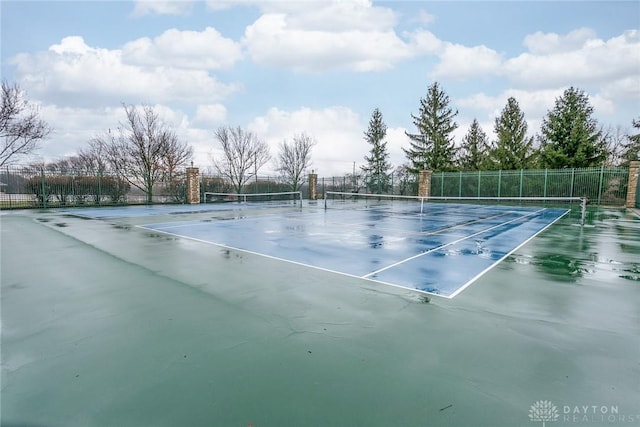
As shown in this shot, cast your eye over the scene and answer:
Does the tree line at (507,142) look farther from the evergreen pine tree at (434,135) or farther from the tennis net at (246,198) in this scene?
the tennis net at (246,198)

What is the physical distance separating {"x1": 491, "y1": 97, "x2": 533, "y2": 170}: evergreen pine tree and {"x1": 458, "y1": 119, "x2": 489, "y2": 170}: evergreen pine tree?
5.73 metres

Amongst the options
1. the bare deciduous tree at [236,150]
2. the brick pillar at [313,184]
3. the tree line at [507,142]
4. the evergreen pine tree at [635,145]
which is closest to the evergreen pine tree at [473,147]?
the tree line at [507,142]

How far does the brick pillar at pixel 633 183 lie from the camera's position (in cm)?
2020

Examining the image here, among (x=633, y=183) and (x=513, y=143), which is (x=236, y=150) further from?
(x=633, y=183)

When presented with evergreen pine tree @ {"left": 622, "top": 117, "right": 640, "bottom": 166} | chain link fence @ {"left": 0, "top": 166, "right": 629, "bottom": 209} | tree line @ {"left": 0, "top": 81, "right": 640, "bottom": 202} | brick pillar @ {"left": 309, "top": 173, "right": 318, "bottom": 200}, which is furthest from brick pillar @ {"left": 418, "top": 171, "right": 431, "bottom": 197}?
evergreen pine tree @ {"left": 622, "top": 117, "right": 640, "bottom": 166}

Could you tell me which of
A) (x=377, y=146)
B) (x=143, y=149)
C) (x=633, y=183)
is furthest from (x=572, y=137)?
(x=143, y=149)

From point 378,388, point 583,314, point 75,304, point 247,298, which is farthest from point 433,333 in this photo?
point 75,304

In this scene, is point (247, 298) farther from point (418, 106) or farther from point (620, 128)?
point (620, 128)

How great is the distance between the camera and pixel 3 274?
5.57m

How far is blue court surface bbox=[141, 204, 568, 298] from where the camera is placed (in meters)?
5.61

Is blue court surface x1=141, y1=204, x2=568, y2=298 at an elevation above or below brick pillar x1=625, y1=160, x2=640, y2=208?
below

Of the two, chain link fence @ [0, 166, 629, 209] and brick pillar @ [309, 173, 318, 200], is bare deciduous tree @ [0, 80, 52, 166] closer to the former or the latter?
chain link fence @ [0, 166, 629, 209]

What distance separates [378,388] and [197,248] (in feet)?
20.5

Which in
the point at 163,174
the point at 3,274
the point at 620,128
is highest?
the point at 620,128
